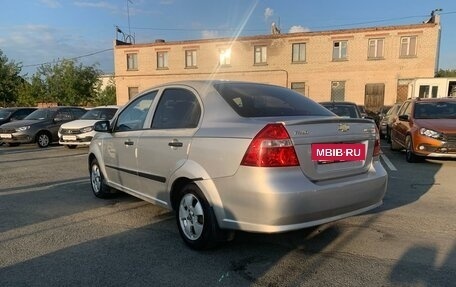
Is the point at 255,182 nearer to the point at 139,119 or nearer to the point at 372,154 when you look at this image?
the point at 372,154

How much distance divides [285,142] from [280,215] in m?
0.60

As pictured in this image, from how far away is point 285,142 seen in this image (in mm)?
3193

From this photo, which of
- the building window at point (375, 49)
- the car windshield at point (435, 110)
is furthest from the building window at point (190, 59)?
the car windshield at point (435, 110)

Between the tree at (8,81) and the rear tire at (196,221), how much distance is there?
146 ft

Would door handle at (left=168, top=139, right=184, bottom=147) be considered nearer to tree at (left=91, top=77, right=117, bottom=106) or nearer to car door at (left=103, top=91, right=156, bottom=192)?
car door at (left=103, top=91, right=156, bottom=192)

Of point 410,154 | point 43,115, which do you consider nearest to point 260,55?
point 43,115

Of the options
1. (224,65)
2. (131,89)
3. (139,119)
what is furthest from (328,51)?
(139,119)

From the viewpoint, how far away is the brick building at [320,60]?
93.4ft

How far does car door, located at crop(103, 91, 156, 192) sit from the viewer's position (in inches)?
189

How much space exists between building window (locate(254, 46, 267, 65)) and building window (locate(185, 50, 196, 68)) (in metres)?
5.70

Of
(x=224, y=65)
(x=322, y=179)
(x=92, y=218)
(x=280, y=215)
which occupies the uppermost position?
(x=224, y=65)

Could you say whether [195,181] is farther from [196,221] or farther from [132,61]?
[132,61]

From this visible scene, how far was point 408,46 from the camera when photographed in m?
28.5

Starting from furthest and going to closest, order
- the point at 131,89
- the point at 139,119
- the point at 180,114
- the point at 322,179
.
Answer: the point at 131,89 < the point at 139,119 < the point at 180,114 < the point at 322,179
